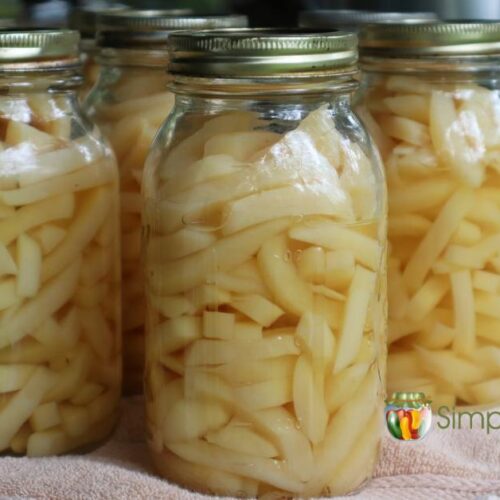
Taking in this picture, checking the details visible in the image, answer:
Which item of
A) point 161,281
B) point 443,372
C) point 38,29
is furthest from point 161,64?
point 443,372

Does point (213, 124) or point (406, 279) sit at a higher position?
point (213, 124)

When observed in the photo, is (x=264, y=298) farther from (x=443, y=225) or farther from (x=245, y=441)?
(x=443, y=225)

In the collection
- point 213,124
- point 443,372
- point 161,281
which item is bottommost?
point 443,372

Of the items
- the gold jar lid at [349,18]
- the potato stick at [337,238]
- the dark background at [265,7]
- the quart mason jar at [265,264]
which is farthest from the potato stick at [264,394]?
the dark background at [265,7]

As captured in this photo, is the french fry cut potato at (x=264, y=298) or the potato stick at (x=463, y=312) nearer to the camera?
the french fry cut potato at (x=264, y=298)

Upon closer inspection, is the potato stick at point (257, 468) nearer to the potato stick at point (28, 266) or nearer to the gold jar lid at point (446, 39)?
the potato stick at point (28, 266)

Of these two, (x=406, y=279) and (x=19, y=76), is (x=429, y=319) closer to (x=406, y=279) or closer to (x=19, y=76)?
(x=406, y=279)
